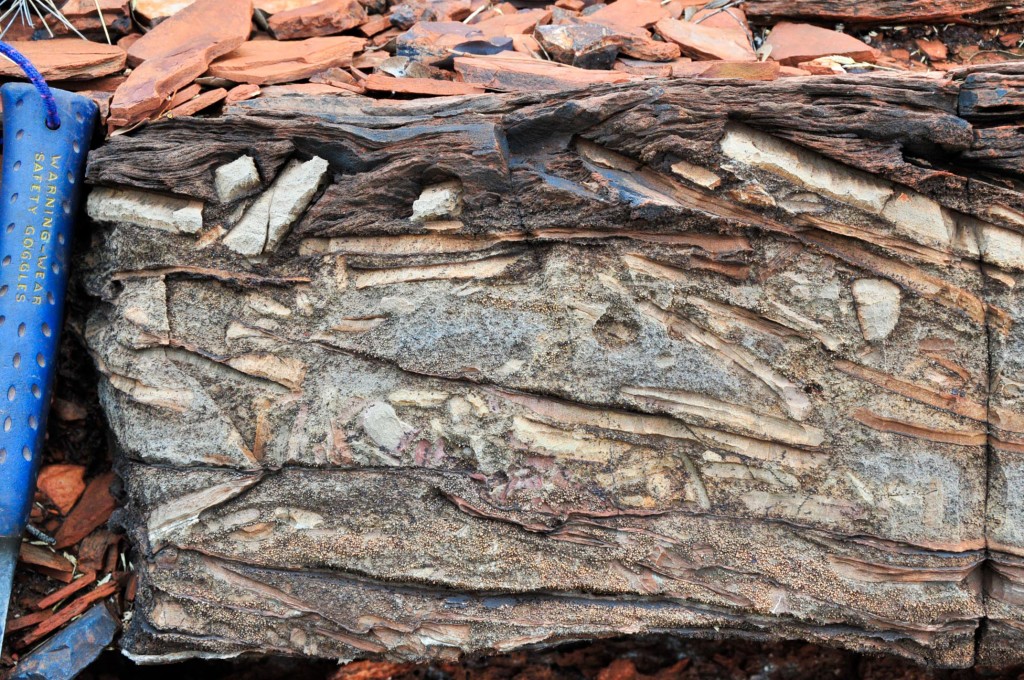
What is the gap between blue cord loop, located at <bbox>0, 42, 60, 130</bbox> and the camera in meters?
2.43

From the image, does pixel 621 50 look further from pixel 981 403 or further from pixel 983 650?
pixel 983 650

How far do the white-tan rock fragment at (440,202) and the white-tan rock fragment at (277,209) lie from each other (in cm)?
32

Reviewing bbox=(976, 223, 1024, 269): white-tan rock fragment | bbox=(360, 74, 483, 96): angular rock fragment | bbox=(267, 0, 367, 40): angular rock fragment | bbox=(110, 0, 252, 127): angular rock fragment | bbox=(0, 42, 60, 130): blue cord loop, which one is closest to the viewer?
bbox=(976, 223, 1024, 269): white-tan rock fragment

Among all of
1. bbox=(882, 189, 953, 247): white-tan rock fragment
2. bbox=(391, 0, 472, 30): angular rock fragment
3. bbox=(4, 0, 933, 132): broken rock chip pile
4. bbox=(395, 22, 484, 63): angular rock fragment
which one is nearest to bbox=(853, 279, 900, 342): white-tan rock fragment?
bbox=(882, 189, 953, 247): white-tan rock fragment

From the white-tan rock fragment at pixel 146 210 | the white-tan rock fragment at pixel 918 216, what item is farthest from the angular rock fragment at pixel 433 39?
the white-tan rock fragment at pixel 918 216

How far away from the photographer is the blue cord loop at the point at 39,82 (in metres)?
2.43

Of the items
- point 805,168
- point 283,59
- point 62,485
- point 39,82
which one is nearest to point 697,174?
point 805,168

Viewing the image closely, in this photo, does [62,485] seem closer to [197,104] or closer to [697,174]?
[197,104]

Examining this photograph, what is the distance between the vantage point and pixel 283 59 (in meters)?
2.80

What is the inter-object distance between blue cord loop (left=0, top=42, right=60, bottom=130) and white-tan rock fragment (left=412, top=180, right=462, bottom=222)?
3.73ft

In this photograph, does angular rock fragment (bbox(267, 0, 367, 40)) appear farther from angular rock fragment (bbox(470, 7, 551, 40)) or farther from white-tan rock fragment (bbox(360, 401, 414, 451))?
white-tan rock fragment (bbox(360, 401, 414, 451))

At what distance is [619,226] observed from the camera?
7.89 ft

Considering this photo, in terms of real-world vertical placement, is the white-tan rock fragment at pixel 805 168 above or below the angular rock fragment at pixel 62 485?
above

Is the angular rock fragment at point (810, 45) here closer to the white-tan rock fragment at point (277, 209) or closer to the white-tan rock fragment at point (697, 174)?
the white-tan rock fragment at point (697, 174)
